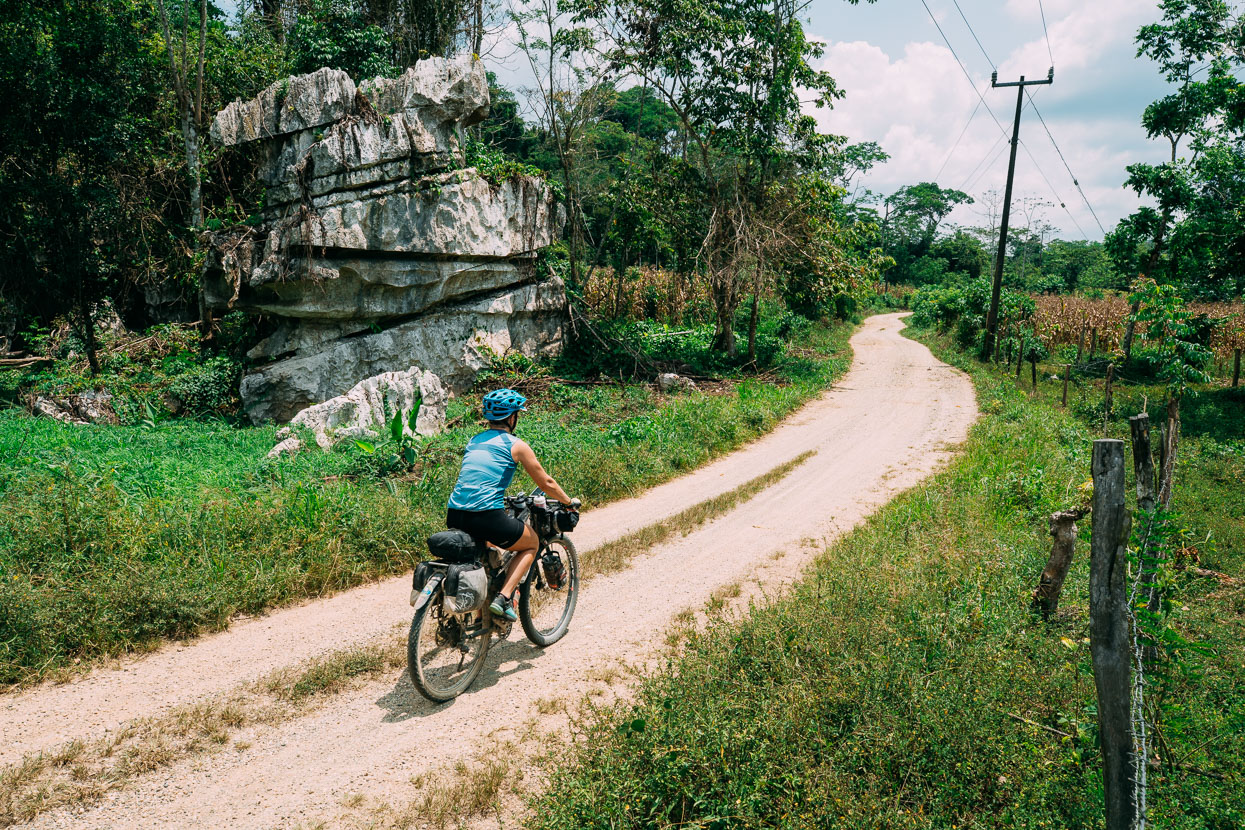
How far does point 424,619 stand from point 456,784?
3.57 ft

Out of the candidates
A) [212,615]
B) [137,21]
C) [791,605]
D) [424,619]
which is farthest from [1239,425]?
[137,21]

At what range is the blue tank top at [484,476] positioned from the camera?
5.02m

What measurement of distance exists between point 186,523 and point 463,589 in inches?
156

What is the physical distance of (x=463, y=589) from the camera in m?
4.75

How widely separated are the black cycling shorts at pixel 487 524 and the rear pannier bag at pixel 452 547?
0.18 meters

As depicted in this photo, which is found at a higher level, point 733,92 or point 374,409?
point 733,92

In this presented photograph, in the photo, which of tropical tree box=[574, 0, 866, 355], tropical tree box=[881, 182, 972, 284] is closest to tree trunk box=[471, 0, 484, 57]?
tropical tree box=[574, 0, 866, 355]

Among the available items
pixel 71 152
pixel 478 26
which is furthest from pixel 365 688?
pixel 478 26

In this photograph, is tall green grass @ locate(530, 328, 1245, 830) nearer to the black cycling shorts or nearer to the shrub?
the black cycling shorts

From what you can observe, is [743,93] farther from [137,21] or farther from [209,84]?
[137,21]

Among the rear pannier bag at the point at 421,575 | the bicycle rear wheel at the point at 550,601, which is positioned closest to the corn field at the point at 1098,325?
the bicycle rear wheel at the point at 550,601

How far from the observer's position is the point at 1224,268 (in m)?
20.0

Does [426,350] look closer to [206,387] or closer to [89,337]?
[206,387]

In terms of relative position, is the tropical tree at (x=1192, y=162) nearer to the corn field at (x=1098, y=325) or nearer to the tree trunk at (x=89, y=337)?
the corn field at (x=1098, y=325)
